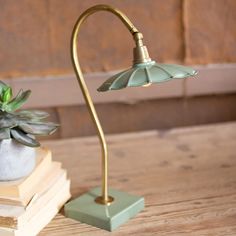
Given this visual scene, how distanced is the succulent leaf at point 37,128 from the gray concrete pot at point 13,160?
0.10ft

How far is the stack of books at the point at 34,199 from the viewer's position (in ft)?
2.77

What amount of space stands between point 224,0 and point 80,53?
1.32ft

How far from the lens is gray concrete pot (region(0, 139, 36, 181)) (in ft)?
2.88

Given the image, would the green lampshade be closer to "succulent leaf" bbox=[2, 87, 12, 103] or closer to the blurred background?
"succulent leaf" bbox=[2, 87, 12, 103]

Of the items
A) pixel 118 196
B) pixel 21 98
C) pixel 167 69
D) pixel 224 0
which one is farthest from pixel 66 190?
pixel 224 0

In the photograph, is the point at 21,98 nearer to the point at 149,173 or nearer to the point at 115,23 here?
the point at 149,173

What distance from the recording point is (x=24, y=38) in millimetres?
1327

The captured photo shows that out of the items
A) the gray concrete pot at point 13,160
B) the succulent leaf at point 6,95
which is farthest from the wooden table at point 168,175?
the succulent leaf at point 6,95

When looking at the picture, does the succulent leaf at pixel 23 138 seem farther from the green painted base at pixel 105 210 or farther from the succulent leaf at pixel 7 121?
the green painted base at pixel 105 210

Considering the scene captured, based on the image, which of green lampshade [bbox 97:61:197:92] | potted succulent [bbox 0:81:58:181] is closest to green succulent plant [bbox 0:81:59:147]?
potted succulent [bbox 0:81:58:181]

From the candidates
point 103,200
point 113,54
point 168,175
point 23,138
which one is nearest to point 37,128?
point 23,138

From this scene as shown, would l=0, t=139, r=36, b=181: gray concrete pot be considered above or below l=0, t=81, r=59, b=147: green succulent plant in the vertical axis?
below

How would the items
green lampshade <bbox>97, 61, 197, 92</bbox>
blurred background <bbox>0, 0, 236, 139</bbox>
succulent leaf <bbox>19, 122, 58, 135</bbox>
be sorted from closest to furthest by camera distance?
green lampshade <bbox>97, 61, 197, 92</bbox>
succulent leaf <bbox>19, 122, 58, 135</bbox>
blurred background <bbox>0, 0, 236, 139</bbox>

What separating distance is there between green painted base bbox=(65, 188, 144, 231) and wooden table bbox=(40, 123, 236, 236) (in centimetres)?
1
